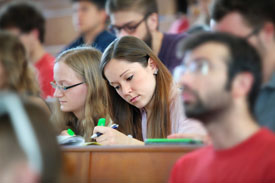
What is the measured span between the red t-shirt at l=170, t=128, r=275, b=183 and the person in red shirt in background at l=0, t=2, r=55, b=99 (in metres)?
2.45

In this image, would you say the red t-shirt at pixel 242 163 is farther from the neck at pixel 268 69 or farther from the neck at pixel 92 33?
the neck at pixel 92 33

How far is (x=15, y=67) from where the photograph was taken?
223 cm

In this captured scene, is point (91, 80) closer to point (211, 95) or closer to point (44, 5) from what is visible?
point (211, 95)

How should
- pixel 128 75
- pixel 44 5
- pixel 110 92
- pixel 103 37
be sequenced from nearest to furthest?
pixel 128 75, pixel 110 92, pixel 103 37, pixel 44 5

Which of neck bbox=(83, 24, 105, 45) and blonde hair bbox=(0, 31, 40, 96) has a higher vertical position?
neck bbox=(83, 24, 105, 45)

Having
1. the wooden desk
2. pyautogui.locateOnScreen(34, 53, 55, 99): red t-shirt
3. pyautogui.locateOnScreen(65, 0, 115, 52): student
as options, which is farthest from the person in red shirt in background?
the wooden desk

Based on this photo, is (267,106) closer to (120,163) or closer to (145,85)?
(120,163)

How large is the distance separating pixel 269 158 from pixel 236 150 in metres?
0.11

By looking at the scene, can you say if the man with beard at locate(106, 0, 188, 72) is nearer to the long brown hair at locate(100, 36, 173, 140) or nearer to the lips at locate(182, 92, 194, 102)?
the long brown hair at locate(100, 36, 173, 140)

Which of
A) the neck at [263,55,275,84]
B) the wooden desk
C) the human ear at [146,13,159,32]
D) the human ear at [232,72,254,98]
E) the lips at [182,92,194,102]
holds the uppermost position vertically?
the human ear at [146,13,159,32]

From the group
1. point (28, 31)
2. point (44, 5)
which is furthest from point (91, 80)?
point (44, 5)

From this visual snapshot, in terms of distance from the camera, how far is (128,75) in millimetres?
2246

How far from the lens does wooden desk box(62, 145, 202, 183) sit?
1.71 m

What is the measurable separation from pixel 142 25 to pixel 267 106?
1.69 meters
